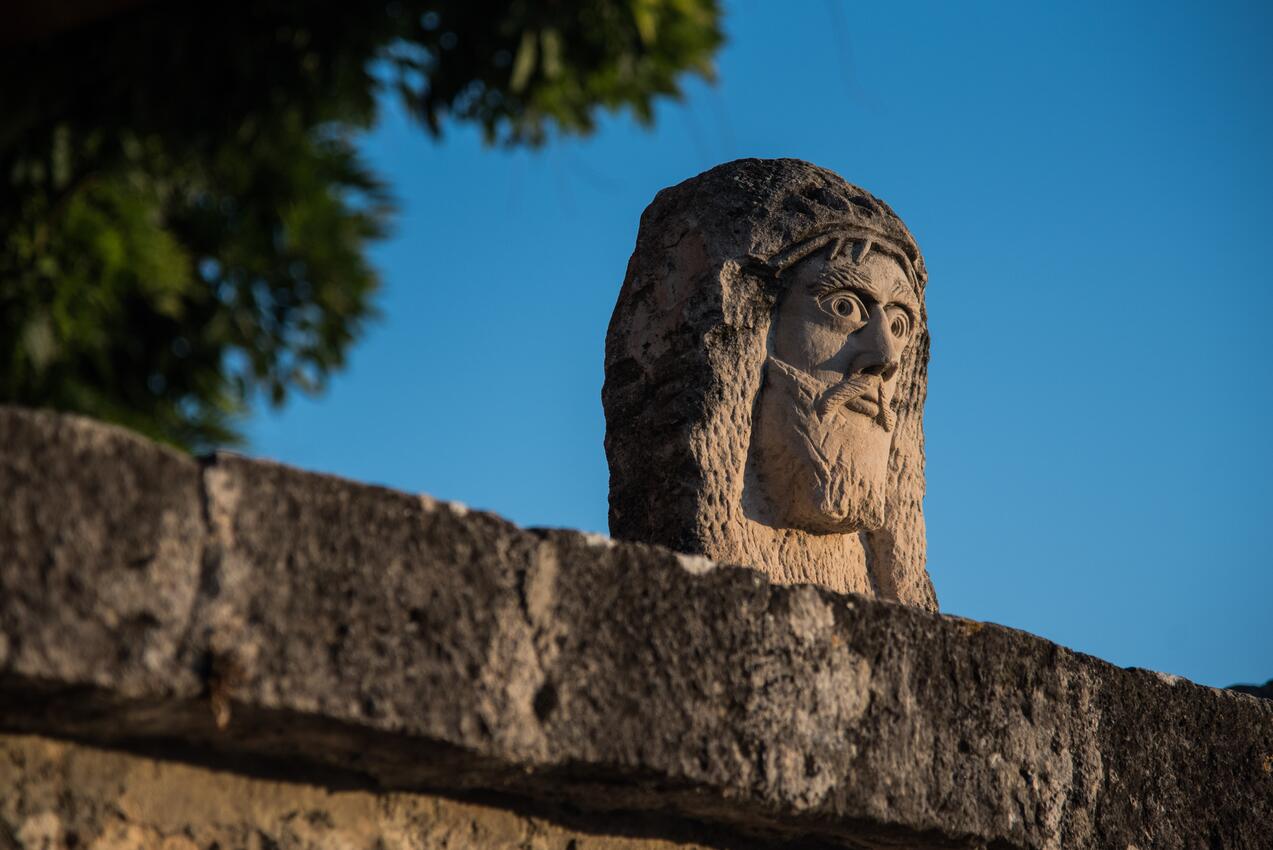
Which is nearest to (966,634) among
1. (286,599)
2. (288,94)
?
(286,599)

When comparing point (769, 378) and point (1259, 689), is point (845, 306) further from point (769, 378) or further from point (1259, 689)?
point (1259, 689)

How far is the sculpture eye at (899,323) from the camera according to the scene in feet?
16.4

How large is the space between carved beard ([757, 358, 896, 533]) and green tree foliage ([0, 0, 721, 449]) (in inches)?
79.3

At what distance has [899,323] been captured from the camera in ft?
16.6

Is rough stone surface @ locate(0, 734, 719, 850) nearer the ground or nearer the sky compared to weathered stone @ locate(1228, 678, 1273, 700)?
nearer the ground

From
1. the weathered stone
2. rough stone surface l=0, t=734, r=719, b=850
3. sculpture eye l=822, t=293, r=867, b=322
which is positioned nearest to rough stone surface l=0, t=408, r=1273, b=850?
rough stone surface l=0, t=734, r=719, b=850

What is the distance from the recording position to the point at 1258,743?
4.45 m

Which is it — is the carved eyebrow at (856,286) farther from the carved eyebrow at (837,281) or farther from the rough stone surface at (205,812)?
the rough stone surface at (205,812)

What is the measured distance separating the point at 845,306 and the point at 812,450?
45 centimetres

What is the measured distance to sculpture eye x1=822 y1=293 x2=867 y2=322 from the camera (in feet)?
15.9

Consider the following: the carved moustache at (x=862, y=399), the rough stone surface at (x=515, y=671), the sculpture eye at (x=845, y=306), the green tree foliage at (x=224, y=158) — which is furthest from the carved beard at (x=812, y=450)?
the green tree foliage at (x=224, y=158)

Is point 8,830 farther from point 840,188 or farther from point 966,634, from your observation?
point 840,188

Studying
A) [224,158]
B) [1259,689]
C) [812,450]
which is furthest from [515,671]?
[1259,689]

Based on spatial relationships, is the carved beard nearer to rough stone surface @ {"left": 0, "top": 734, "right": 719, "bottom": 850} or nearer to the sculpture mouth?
the sculpture mouth
